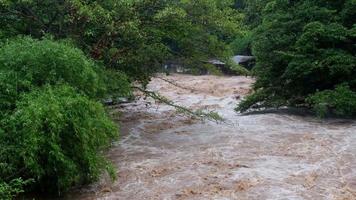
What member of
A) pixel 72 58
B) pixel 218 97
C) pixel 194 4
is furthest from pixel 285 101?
pixel 72 58

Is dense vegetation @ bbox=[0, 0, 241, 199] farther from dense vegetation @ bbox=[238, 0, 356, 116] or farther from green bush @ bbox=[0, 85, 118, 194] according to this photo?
dense vegetation @ bbox=[238, 0, 356, 116]

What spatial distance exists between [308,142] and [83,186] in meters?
4.54

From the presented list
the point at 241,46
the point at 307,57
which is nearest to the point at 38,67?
the point at 307,57

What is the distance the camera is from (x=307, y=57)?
1273 centimetres

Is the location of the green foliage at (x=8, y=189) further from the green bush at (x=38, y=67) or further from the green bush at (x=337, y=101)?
the green bush at (x=337, y=101)

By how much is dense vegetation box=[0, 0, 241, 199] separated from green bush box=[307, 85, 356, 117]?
98.9 inches

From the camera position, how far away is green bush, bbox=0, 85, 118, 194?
250 inches

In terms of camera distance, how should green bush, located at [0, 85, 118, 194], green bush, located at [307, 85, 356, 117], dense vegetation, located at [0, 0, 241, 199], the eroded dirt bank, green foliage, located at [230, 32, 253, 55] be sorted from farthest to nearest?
green foliage, located at [230, 32, 253, 55] < green bush, located at [307, 85, 356, 117] < the eroded dirt bank < dense vegetation, located at [0, 0, 241, 199] < green bush, located at [0, 85, 118, 194]

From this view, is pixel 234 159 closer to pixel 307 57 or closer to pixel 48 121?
pixel 48 121

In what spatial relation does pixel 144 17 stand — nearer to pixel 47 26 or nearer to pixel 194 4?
pixel 194 4

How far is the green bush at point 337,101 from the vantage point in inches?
461

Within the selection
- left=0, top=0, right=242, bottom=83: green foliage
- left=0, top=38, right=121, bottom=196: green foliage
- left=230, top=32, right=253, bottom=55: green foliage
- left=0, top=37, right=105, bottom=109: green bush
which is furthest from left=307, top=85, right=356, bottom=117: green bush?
left=230, top=32, right=253, bottom=55: green foliage

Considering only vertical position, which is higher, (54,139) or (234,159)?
(54,139)

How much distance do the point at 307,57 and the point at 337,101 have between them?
4.95ft
